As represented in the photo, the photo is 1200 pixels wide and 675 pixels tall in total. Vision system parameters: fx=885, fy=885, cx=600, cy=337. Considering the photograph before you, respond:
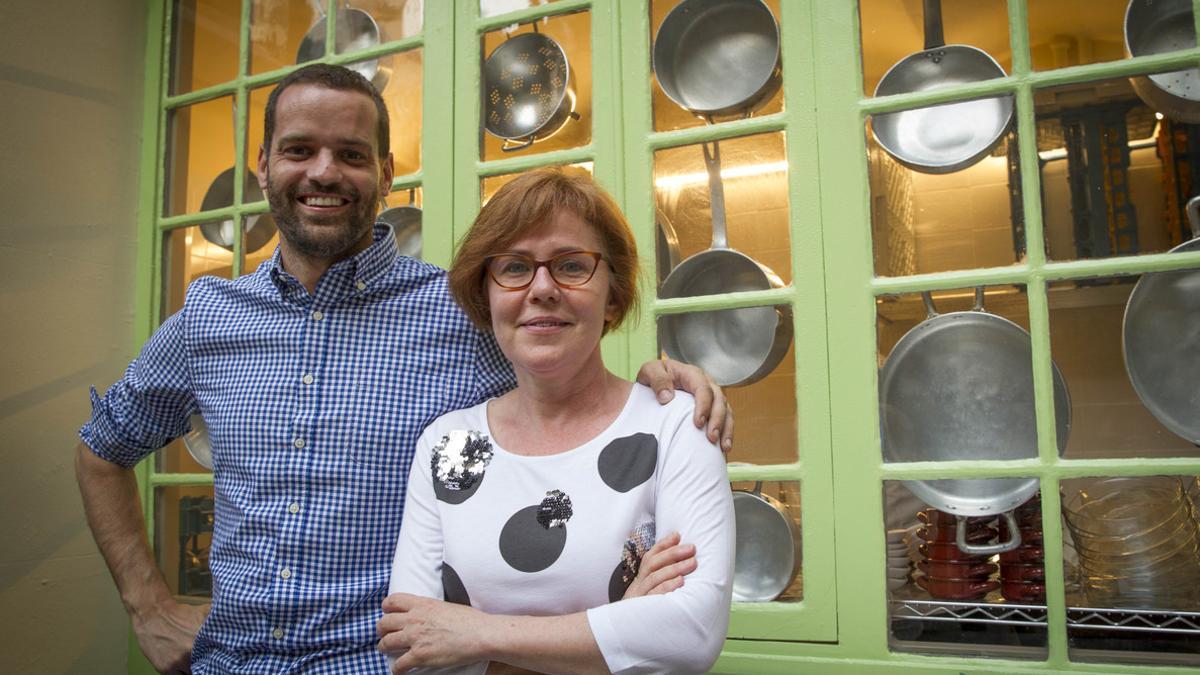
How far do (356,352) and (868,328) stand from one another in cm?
98

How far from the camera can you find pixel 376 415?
4.52ft

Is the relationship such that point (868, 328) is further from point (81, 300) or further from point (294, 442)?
point (81, 300)

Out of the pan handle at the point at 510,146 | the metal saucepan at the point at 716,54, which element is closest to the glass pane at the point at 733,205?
the metal saucepan at the point at 716,54

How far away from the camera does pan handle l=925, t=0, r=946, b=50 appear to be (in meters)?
1.81

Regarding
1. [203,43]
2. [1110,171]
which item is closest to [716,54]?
[1110,171]

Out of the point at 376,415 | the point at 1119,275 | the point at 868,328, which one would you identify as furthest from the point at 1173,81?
the point at 376,415

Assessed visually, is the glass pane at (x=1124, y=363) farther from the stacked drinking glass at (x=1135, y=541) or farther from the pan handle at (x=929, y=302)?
the pan handle at (x=929, y=302)

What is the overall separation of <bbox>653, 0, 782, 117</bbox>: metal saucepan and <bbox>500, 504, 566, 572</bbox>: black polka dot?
46.1 inches

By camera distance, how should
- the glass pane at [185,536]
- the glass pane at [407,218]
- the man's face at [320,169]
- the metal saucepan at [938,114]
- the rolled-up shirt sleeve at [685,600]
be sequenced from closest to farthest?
the rolled-up shirt sleeve at [685,600] → the man's face at [320,169] → the metal saucepan at [938,114] → the glass pane at [407,218] → the glass pane at [185,536]

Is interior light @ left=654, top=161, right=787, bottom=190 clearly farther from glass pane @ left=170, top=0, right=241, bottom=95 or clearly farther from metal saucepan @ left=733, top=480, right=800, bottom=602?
glass pane @ left=170, top=0, right=241, bottom=95

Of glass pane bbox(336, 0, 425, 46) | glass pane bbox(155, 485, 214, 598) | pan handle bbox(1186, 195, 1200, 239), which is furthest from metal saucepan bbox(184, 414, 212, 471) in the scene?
pan handle bbox(1186, 195, 1200, 239)

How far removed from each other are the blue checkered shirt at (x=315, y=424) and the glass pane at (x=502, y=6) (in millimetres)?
878

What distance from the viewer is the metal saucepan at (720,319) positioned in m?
1.88

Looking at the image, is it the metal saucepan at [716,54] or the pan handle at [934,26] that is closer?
the pan handle at [934,26]
